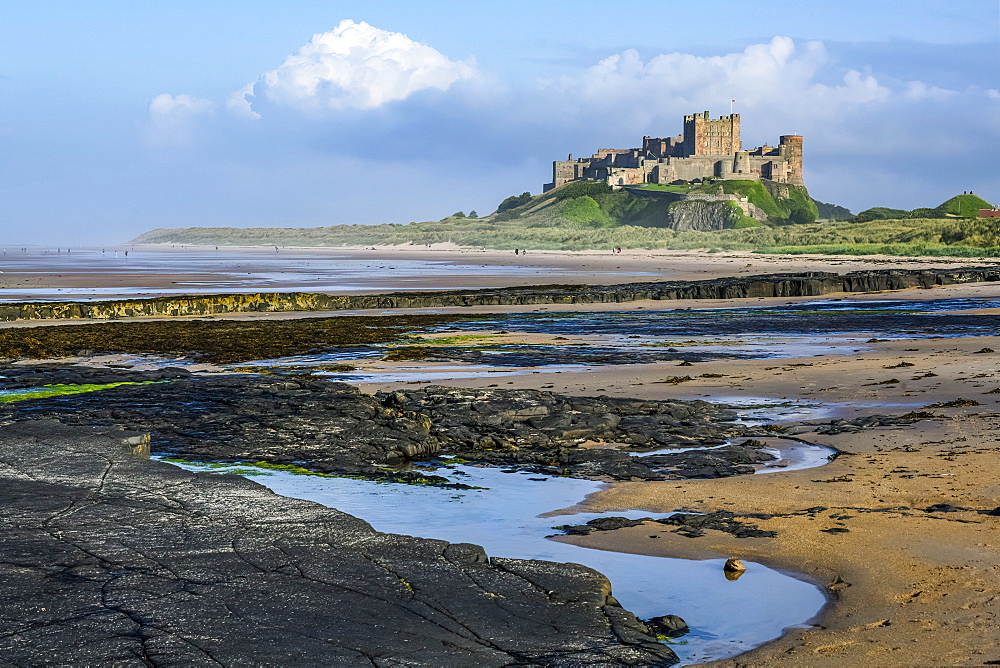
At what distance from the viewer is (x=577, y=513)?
30.0 ft

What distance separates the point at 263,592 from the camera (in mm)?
6461

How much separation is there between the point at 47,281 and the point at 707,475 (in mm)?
55343

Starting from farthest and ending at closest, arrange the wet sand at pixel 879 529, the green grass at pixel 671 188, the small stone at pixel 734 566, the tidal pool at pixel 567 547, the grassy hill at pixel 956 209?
the green grass at pixel 671 188 < the grassy hill at pixel 956 209 < the small stone at pixel 734 566 < the tidal pool at pixel 567 547 < the wet sand at pixel 879 529

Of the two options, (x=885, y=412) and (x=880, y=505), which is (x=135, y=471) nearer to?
(x=880, y=505)

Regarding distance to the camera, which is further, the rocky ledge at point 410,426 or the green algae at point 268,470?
the rocky ledge at point 410,426

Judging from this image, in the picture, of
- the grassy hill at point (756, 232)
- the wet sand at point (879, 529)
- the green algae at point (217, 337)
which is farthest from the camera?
the grassy hill at point (756, 232)

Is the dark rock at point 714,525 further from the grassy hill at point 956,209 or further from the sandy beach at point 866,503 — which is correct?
the grassy hill at point 956,209

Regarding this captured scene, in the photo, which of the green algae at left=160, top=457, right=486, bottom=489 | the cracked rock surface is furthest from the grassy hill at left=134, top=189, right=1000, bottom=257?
the cracked rock surface

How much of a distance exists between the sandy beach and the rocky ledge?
3.49 feet

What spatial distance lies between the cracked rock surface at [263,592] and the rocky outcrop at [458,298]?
2781 cm

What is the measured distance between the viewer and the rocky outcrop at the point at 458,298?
34.8 metres

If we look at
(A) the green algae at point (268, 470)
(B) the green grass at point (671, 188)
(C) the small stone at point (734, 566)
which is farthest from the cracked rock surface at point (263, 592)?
(B) the green grass at point (671, 188)

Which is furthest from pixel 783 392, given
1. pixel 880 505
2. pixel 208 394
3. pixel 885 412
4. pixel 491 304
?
pixel 491 304

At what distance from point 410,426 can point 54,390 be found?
6.84 metres
